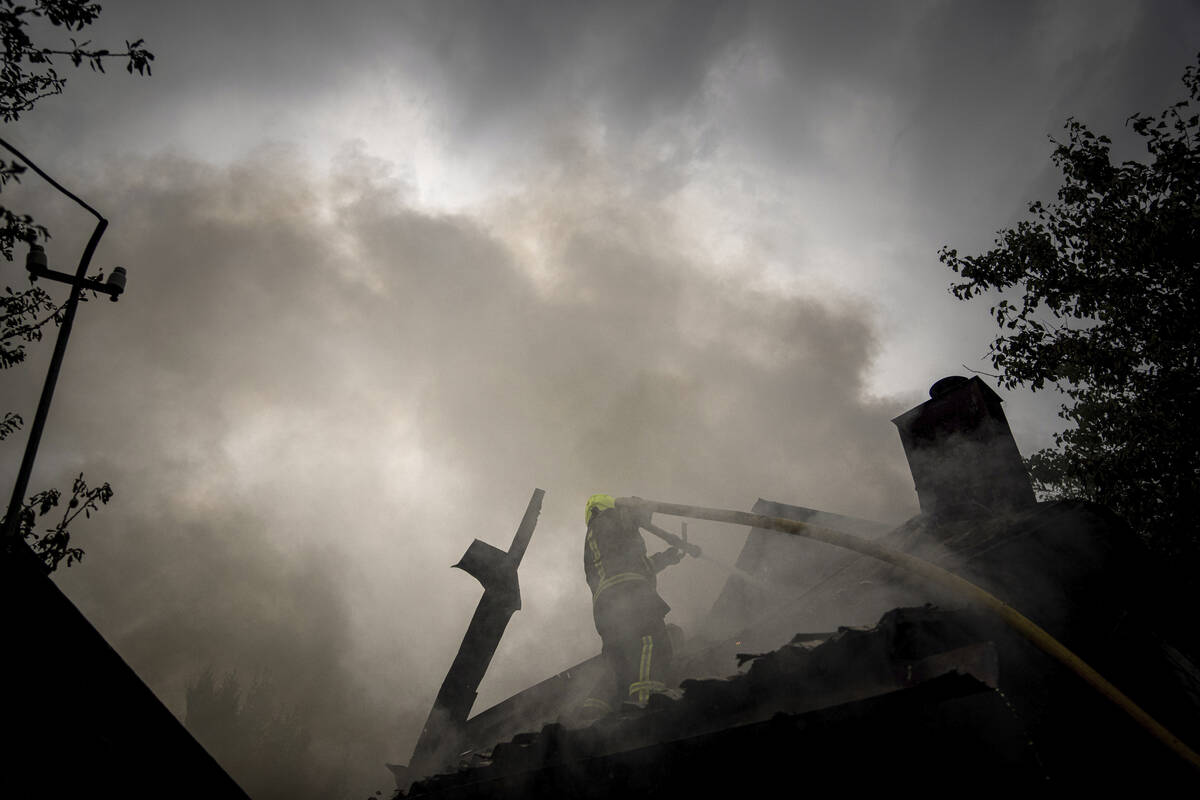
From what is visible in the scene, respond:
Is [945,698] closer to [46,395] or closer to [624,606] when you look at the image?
[624,606]

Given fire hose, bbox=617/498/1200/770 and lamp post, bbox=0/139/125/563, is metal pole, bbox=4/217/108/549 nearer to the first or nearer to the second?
lamp post, bbox=0/139/125/563

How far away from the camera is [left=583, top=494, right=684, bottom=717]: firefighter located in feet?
19.4

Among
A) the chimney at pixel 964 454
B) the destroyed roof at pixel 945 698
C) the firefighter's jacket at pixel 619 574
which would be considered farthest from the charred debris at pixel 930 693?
the firefighter's jacket at pixel 619 574

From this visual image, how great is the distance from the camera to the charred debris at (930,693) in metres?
3.11

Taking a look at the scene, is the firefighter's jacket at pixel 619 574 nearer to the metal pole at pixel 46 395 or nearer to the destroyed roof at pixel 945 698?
the destroyed roof at pixel 945 698

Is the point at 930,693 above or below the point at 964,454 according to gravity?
below

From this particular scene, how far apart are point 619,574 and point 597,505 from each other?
1.11 meters

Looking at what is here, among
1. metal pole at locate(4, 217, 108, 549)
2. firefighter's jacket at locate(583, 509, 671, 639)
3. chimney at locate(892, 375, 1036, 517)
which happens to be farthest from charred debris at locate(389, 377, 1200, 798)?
metal pole at locate(4, 217, 108, 549)

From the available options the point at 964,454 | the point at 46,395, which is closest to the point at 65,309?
the point at 46,395

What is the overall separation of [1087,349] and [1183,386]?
5.44 ft

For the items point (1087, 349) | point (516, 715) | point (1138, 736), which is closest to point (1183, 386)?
point (1087, 349)

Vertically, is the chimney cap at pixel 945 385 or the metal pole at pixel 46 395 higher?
the chimney cap at pixel 945 385

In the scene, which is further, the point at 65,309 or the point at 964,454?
the point at 964,454

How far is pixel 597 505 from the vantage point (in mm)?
7539
